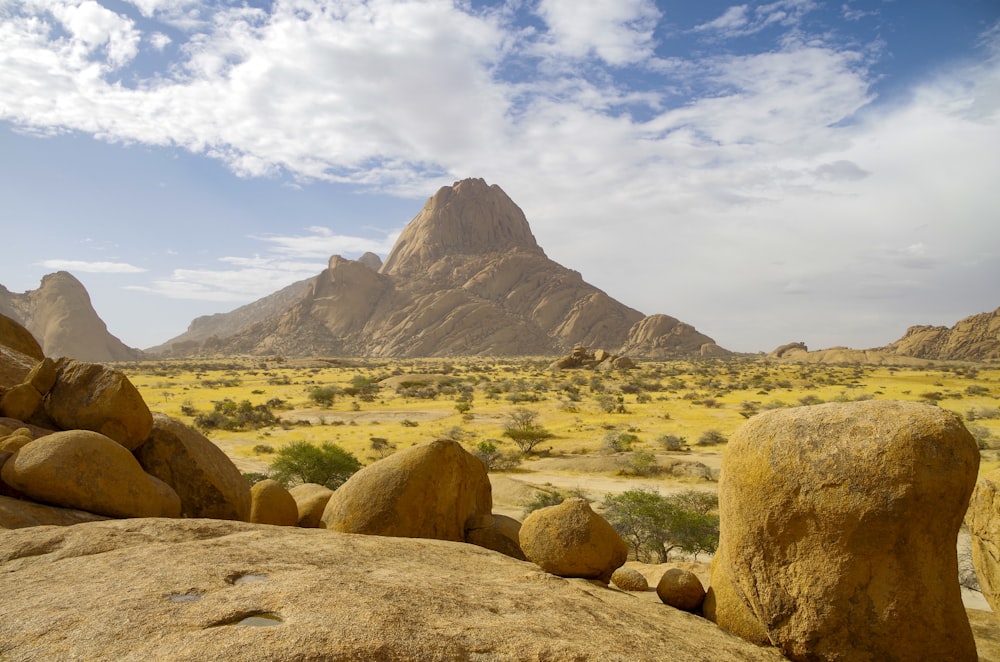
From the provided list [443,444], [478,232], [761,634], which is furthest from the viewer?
[478,232]

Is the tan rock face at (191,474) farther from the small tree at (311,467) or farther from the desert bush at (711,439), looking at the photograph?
the desert bush at (711,439)

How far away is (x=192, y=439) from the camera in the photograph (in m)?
9.66

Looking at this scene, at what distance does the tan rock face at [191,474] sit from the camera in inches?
359

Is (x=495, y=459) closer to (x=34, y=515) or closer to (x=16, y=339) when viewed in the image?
(x=16, y=339)

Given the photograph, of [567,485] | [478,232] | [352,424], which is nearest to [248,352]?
[478,232]

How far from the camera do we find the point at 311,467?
17797 mm

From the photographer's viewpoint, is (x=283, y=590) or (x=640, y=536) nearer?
(x=283, y=590)

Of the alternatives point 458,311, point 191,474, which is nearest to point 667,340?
point 458,311

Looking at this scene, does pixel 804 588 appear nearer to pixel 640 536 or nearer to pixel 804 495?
pixel 804 495

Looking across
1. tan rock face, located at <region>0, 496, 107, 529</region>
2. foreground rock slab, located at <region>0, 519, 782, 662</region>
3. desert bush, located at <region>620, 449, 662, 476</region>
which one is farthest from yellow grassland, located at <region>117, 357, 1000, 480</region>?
foreground rock slab, located at <region>0, 519, 782, 662</region>

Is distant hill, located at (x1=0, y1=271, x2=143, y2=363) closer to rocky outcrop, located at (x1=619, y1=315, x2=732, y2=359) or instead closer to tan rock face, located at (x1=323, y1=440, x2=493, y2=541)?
rocky outcrop, located at (x1=619, y1=315, x2=732, y2=359)

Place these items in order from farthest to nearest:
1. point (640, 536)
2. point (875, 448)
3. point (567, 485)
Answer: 1. point (567, 485)
2. point (640, 536)
3. point (875, 448)

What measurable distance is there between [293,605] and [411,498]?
4.58 m

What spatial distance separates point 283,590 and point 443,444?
496 cm
